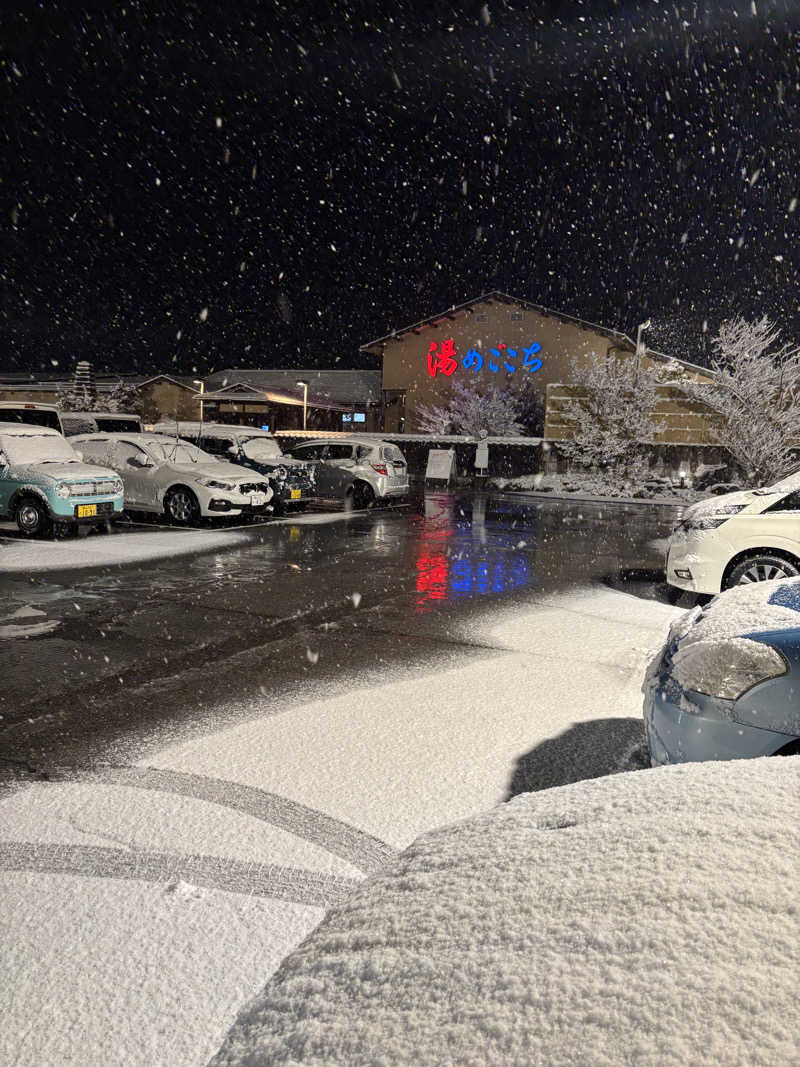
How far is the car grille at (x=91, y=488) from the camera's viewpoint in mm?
12906

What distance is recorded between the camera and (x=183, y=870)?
3213 millimetres

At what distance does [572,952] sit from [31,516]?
44.4 ft

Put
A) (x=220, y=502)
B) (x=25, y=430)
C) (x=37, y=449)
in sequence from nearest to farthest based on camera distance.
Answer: (x=37, y=449)
(x=25, y=430)
(x=220, y=502)

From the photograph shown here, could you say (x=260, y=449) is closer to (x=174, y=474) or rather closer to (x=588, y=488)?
(x=174, y=474)

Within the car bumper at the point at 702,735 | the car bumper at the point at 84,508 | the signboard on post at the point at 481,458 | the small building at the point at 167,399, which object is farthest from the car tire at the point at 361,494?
the small building at the point at 167,399

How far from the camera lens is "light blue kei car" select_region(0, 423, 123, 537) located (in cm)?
1277

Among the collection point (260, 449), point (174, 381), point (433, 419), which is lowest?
point (260, 449)

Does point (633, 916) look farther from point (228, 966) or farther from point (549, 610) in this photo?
point (549, 610)

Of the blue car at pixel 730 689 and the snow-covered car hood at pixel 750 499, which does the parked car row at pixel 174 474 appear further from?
the blue car at pixel 730 689

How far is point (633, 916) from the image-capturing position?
1.21 m

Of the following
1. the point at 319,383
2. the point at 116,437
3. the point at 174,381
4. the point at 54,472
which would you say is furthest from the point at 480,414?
the point at 54,472

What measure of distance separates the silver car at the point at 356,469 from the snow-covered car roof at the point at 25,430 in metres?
6.63

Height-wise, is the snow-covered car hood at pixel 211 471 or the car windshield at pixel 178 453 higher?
the car windshield at pixel 178 453

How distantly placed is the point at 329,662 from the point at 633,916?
5.28 meters
